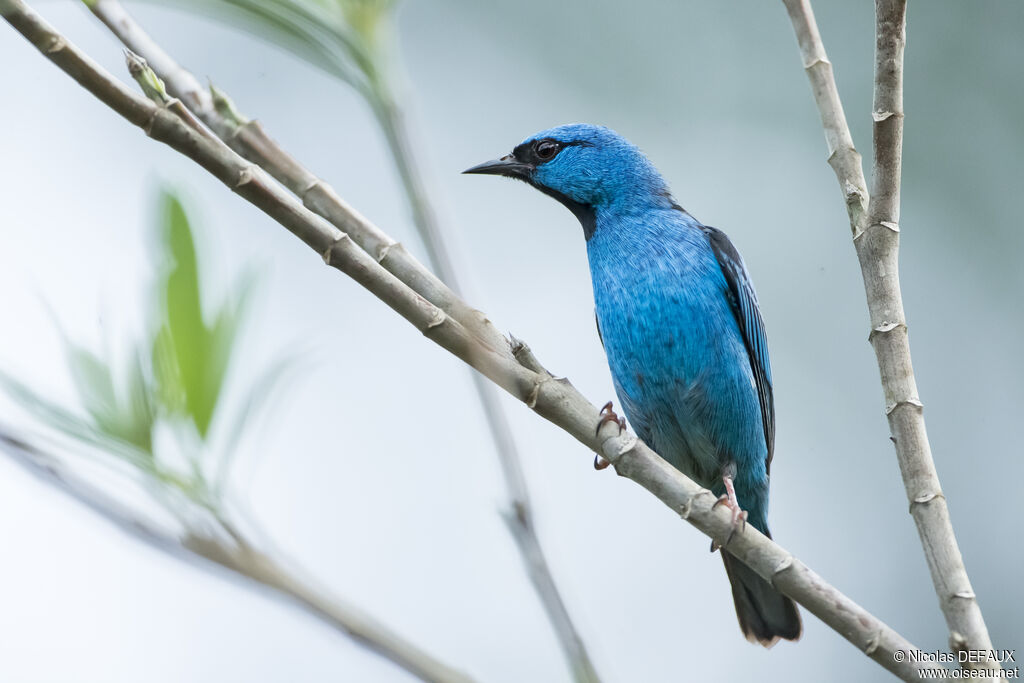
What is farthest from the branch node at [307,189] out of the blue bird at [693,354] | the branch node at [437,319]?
the blue bird at [693,354]

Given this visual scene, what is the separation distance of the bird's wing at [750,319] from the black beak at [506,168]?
1.04m

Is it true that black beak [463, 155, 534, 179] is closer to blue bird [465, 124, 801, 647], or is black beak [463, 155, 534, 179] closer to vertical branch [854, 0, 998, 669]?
blue bird [465, 124, 801, 647]

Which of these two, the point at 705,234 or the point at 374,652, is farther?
the point at 705,234

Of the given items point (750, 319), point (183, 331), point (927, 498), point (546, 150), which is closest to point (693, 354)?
point (750, 319)

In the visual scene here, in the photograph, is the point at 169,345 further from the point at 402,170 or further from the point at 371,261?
the point at 371,261

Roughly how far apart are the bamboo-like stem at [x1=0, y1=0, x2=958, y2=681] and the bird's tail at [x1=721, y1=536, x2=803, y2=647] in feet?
7.54

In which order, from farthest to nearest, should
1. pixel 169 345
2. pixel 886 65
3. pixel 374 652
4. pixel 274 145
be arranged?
1. pixel 886 65
2. pixel 274 145
3. pixel 169 345
4. pixel 374 652

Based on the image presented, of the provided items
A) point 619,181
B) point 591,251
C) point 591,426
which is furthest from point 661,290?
point 591,426

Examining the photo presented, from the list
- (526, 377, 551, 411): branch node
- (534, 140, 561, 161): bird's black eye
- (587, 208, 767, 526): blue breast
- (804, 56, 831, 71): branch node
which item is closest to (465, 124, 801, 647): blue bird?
(587, 208, 767, 526): blue breast

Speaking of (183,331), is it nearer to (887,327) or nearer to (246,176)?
(246,176)

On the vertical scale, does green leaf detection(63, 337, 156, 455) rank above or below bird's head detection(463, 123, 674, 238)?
below

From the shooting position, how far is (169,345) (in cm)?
131

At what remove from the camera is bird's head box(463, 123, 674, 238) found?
5.08 meters

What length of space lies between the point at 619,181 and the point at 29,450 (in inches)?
166
